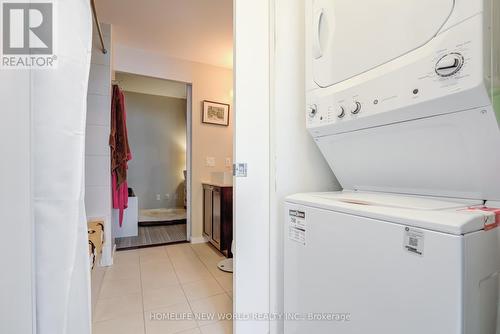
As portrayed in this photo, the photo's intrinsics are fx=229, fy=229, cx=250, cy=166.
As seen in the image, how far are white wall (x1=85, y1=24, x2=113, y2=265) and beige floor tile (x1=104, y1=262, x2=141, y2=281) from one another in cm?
12

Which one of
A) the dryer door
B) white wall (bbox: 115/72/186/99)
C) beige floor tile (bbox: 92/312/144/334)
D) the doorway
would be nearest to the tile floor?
beige floor tile (bbox: 92/312/144/334)

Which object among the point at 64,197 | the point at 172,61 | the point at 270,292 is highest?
the point at 172,61

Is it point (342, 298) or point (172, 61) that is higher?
point (172, 61)

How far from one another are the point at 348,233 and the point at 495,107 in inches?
18.4

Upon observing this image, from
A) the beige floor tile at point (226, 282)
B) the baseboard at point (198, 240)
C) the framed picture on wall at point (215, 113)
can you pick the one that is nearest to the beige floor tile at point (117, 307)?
the beige floor tile at point (226, 282)

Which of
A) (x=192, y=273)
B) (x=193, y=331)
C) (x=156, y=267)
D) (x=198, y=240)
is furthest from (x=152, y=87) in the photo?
(x=193, y=331)

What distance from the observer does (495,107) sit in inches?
21.7

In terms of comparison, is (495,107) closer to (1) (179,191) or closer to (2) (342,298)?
(2) (342,298)

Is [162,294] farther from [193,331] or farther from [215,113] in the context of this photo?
[215,113]

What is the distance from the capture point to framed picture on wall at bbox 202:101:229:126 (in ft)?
10.3

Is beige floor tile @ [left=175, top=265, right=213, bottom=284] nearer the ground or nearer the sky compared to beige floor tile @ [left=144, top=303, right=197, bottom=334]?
nearer the ground

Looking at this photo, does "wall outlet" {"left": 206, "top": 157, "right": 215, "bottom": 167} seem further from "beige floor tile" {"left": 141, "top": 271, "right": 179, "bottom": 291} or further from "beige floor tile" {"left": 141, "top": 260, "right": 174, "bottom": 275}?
"beige floor tile" {"left": 141, "top": 271, "right": 179, "bottom": 291}

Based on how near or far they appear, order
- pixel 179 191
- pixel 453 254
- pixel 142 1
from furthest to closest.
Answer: pixel 179 191, pixel 142 1, pixel 453 254

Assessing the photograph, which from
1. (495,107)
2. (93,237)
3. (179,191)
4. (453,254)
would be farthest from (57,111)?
(179,191)
